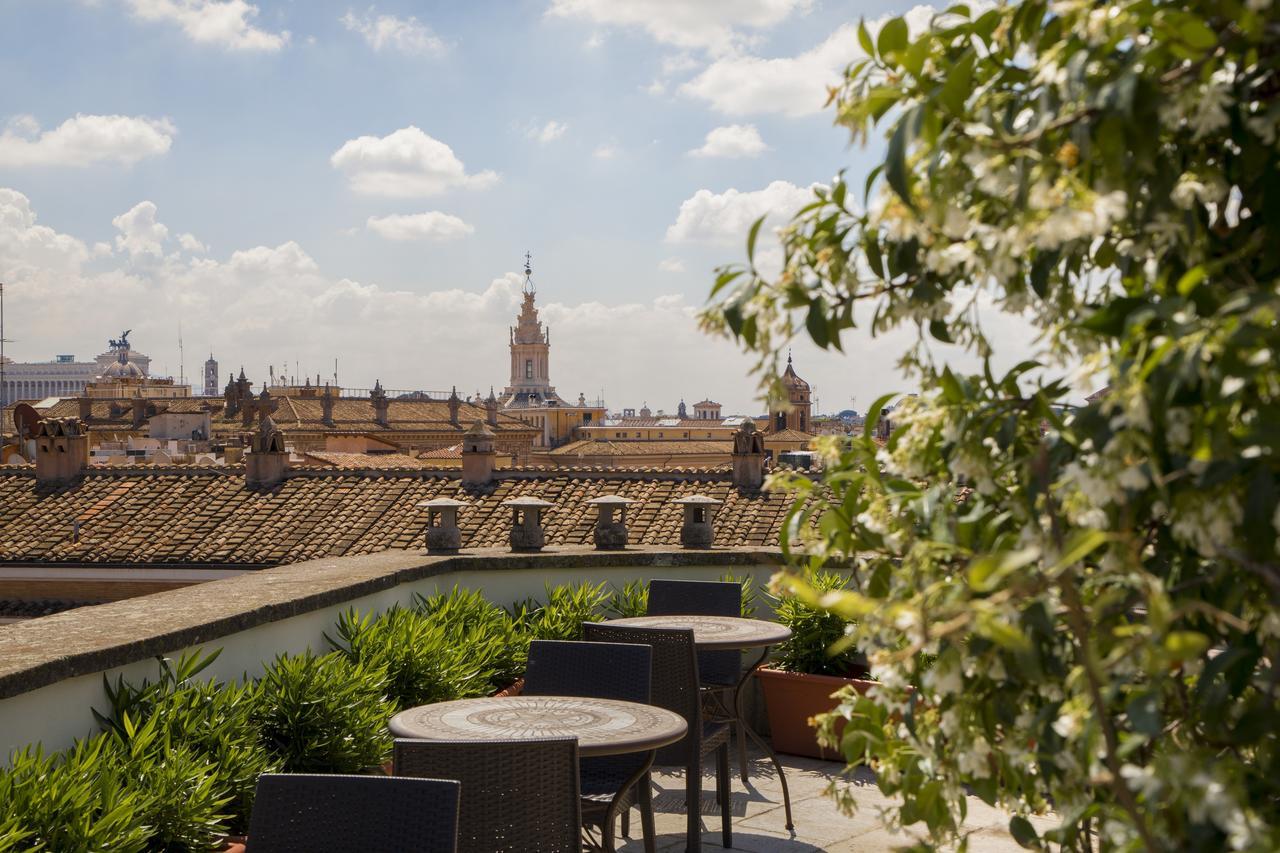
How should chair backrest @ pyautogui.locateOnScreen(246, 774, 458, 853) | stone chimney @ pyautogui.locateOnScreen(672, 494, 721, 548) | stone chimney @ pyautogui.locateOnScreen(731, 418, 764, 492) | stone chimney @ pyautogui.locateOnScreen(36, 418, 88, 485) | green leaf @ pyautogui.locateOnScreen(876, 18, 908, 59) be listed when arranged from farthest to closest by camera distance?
1. stone chimney @ pyautogui.locateOnScreen(36, 418, 88, 485)
2. stone chimney @ pyautogui.locateOnScreen(731, 418, 764, 492)
3. stone chimney @ pyautogui.locateOnScreen(672, 494, 721, 548)
4. chair backrest @ pyautogui.locateOnScreen(246, 774, 458, 853)
5. green leaf @ pyautogui.locateOnScreen(876, 18, 908, 59)

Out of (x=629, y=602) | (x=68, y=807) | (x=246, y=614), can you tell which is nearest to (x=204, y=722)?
(x=246, y=614)

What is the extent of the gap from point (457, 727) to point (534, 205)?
1639cm

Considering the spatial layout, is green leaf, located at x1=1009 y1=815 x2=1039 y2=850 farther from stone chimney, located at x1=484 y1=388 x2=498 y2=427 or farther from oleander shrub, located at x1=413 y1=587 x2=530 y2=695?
stone chimney, located at x1=484 y1=388 x2=498 y2=427

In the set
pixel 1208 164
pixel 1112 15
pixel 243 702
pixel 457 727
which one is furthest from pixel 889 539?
pixel 243 702

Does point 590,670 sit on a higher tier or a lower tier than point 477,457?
lower

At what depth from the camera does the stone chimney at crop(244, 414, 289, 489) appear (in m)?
24.5

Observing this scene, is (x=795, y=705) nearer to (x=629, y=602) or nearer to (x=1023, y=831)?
(x=629, y=602)

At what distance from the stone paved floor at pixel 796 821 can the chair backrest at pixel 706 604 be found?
525 mm

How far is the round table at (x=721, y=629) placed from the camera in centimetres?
538

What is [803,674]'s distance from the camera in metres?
6.54

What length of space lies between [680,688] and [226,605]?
190cm

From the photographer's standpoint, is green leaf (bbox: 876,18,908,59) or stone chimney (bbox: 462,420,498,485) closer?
green leaf (bbox: 876,18,908,59)

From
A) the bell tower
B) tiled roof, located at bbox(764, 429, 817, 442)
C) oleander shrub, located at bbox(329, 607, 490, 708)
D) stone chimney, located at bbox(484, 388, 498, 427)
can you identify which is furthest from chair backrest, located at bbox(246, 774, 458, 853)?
the bell tower

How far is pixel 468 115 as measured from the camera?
46.8 ft
